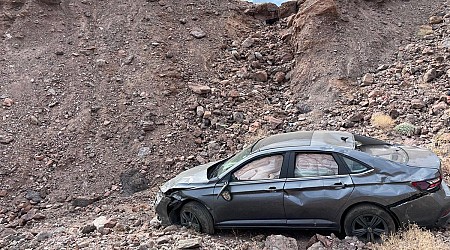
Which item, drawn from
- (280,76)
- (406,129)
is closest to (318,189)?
(406,129)

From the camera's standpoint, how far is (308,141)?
604cm

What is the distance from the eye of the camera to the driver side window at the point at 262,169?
19.5ft

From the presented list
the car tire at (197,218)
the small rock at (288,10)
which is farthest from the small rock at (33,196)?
the small rock at (288,10)

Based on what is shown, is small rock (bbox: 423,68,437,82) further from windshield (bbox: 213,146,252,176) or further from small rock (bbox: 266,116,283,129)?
windshield (bbox: 213,146,252,176)

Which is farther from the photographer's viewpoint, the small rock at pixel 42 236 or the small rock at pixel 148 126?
the small rock at pixel 148 126

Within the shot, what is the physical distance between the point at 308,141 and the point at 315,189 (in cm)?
75

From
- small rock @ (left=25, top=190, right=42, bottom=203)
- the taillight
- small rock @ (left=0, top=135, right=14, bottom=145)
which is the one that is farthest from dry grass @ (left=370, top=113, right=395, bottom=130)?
small rock @ (left=0, top=135, right=14, bottom=145)

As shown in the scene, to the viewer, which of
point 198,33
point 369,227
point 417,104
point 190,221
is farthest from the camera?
point 198,33

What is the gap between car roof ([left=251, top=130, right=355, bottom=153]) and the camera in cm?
592

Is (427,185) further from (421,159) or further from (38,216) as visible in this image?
(38,216)

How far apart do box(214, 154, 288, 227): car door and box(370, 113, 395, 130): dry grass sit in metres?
A: 5.17

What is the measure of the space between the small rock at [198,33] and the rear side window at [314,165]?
9989 millimetres

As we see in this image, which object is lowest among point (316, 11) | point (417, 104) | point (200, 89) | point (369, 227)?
point (369, 227)

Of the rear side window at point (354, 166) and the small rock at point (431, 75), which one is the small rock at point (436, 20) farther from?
the rear side window at point (354, 166)
